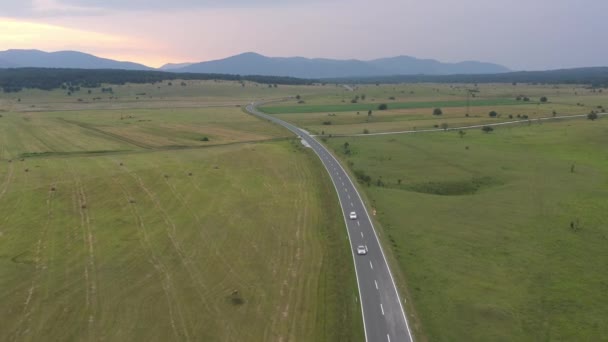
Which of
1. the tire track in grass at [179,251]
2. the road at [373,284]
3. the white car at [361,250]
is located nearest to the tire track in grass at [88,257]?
the tire track in grass at [179,251]

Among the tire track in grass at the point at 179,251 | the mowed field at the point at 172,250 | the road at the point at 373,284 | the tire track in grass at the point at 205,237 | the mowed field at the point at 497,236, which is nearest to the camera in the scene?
the road at the point at 373,284

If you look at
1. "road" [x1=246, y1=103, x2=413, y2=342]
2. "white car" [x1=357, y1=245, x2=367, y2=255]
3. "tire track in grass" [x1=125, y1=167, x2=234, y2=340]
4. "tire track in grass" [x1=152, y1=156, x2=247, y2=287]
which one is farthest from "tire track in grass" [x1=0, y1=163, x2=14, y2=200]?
"white car" [x1=357, y1=245, x2=367, y2=255]

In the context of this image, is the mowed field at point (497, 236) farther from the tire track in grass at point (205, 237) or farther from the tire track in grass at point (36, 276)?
the tire track in grass at point (36, 276)

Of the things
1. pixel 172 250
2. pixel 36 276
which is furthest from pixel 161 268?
pixel 36 276

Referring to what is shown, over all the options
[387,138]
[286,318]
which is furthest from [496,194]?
[387,138]

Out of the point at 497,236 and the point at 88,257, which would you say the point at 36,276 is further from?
the point at 497,236

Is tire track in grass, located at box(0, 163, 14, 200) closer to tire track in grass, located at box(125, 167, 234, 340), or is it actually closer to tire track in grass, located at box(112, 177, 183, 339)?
tire track in grass, located at box(125, 167, 234, 340)
